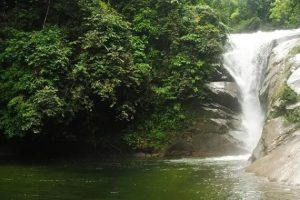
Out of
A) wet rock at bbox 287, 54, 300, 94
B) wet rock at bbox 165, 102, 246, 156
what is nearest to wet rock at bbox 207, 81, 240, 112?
wet rock at bbox 165, 102, 246, 156

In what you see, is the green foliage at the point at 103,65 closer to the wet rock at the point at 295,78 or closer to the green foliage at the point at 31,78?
the green foliage at the point at 31,78

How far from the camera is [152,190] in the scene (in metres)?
10.7

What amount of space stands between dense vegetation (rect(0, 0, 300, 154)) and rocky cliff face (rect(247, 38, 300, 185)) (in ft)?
13.7

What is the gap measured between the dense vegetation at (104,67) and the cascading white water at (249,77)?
1.27 metres

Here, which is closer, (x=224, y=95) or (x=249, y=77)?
(x=224, y=95)

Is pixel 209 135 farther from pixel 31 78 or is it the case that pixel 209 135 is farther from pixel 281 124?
pixel 31 78

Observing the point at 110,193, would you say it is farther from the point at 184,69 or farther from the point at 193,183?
the point at 184,69

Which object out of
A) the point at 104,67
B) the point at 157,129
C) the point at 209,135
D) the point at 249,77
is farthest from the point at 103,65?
the point at 249,77

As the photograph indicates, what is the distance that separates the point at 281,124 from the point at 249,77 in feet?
29.4

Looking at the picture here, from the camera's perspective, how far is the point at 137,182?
1212 centimetres

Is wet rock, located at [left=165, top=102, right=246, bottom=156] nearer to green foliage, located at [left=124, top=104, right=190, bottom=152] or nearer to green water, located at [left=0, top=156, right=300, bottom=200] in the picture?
green foliage, located at [left=124, top=104, right=190, bottom=152]

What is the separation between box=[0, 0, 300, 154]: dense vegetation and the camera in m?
17.5

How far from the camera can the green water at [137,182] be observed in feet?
32.2

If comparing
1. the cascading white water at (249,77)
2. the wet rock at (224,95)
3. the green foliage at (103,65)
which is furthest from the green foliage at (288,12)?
the wet rock at (224,95)
